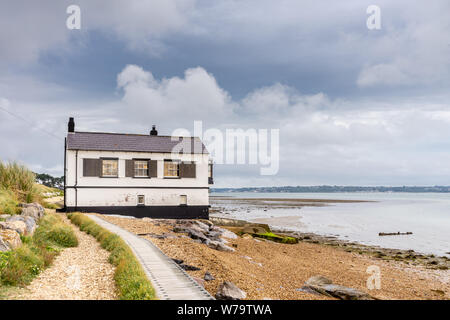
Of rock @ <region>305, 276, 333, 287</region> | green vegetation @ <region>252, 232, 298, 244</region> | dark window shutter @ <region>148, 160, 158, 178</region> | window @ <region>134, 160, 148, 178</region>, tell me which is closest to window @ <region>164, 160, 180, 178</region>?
dark window shutter @ <region>148, 160, 158, 178</region>

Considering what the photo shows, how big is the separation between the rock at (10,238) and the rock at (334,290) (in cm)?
875

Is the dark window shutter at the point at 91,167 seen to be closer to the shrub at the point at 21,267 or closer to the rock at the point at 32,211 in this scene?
the rock at the point at 32,211

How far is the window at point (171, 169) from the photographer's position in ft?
99.5

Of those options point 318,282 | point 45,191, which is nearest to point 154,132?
point 45,191

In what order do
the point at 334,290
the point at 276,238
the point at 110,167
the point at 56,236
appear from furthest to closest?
the point at 110,167 < the point at 276,238 < the point at 56,236 < the point at 334,290

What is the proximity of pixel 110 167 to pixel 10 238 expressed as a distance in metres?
18.5

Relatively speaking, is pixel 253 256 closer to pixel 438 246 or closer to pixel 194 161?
pixel 194 161

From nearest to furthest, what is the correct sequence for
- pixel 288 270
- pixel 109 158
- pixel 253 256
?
pixel 288 270 → pixel 253 256 → pixel 109 158

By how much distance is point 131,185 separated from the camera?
95.9ft

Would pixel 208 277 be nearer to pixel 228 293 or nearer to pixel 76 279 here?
pixel 228 293
